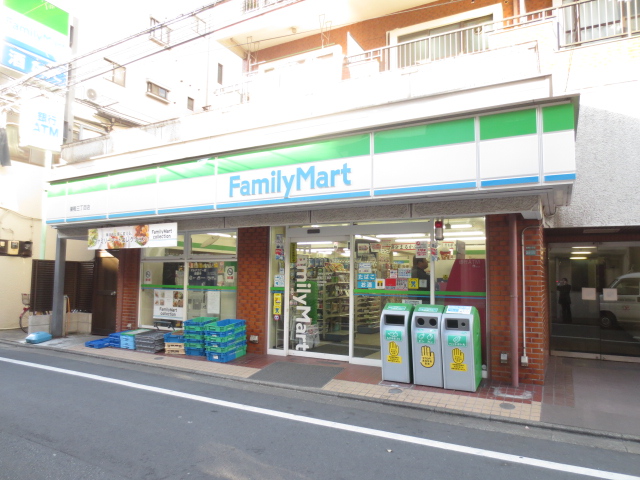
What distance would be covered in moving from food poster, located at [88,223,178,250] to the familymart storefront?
0.29 meters

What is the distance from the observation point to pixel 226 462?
4230 millimetres

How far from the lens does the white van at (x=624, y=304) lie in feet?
28.9

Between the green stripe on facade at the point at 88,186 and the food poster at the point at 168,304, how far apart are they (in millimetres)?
3113

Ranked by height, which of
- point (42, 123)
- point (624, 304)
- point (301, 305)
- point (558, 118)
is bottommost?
point (301, 305)

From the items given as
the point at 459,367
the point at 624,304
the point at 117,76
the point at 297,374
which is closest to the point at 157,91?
the point at 117,76

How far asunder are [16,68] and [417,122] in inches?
469

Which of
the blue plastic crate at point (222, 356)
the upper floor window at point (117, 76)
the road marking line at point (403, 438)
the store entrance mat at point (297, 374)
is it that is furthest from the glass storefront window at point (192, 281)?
the upper floor window at point (117, 76)

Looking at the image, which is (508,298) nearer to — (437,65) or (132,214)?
(437,65)

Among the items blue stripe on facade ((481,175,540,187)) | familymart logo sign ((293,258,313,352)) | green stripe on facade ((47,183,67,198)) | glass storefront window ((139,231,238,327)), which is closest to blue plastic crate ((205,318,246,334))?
glass storefront window ((139,231,238,327))

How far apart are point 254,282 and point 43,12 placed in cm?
1052

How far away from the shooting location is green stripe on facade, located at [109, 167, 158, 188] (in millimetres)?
9578

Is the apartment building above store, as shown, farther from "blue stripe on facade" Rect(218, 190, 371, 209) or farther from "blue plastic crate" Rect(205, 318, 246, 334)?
"blue plastic crate" Rect(205, 318, 246, 334)

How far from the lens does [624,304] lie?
8914 mm

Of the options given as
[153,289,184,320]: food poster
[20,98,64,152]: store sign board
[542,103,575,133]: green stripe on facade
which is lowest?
[153,289,184,320]: food poster
